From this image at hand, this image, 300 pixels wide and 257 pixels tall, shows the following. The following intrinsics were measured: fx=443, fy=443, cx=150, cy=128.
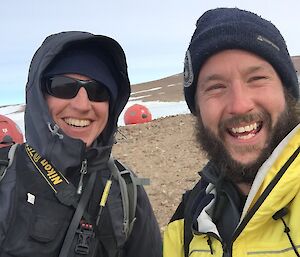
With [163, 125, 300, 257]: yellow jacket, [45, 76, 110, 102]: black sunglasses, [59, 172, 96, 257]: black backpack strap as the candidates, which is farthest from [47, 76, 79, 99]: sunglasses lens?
[163, 125, 300, 257]: yellow jacket

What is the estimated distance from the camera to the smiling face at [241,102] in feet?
7.95

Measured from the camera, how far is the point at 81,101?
3096 mm

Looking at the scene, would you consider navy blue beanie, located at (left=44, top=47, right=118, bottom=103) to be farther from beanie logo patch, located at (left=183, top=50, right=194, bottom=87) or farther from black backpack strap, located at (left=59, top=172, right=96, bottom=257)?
black backpack strap, located at (left=59, top=172, right=96, bottom=257)

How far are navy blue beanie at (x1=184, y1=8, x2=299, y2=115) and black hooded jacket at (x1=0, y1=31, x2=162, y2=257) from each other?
791 mm

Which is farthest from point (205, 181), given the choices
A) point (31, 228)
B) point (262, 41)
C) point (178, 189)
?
point (178, 189)

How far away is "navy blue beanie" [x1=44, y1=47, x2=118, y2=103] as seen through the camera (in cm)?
313

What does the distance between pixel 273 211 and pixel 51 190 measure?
1469mm

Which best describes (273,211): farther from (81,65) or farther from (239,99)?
(81,65)

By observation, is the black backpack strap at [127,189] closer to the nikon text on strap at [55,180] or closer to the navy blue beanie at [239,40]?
the nikon text on strap at [55,180]

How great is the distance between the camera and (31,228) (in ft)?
8.87

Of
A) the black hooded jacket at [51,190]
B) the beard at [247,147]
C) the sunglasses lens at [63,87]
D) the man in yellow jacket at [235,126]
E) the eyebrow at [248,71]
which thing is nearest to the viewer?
the man in yellow jacket at [235,126]

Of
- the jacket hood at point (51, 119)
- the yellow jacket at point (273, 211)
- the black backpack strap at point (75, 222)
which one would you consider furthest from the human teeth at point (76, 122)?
the yellow jacket at point (273, 211)

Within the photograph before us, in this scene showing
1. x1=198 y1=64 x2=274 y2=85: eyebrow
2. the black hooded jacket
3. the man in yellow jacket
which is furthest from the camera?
the black hooded jacket

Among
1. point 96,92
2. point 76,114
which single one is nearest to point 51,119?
point 76,114
